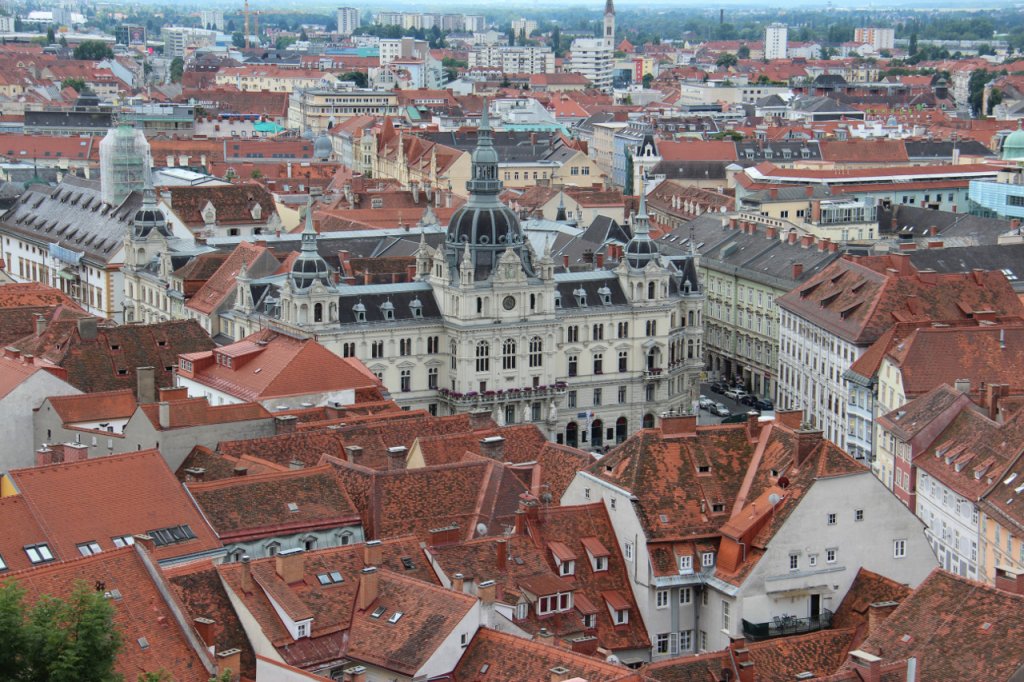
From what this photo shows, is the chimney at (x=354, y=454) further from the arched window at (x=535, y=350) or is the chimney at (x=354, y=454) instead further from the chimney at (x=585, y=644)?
the arched window at (x=535, y=350)

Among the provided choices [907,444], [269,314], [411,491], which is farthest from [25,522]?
[269,314]

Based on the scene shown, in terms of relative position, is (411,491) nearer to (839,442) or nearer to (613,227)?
(839,442)

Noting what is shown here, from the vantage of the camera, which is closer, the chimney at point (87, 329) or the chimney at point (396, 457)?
the chimney at point (396, 457)

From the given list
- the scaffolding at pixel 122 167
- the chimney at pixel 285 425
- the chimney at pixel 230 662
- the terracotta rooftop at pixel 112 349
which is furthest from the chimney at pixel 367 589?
the scaffolding at pixel 122 167

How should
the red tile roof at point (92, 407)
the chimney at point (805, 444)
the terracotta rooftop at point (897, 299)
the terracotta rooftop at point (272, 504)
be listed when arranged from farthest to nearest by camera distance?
1. the terracotta rooftop at point (897, 299)
2. the red tile roof at point (92, 407)
3. the chimney at point (805, 444)
4. the terracotta rooftop at point (272, 504)

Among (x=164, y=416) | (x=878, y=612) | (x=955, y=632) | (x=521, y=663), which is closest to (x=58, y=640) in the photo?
Result: (x=521, y=663)

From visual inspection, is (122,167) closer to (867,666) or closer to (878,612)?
(878,612)

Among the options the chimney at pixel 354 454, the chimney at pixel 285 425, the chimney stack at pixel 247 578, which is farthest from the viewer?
the chimney at pixel 285 425
